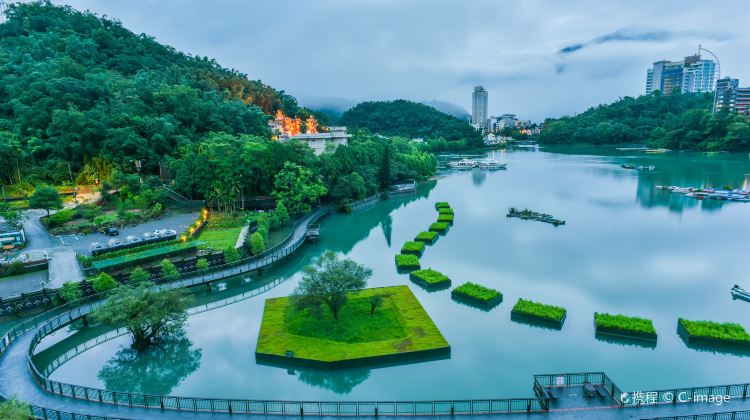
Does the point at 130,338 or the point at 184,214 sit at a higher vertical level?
the point at 184,214

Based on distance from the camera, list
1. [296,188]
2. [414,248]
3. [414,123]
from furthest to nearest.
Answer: [414,123], [296,188], [414,248]

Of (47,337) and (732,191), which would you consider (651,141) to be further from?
(47,337)

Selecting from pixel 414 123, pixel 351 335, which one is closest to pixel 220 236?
pixel 351 335

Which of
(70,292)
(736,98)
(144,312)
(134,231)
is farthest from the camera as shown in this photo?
(736,98)

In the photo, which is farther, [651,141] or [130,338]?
[651,141]

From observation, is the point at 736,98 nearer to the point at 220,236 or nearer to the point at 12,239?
the point at 220,236

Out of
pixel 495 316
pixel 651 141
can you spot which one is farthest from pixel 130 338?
pixel 651 141

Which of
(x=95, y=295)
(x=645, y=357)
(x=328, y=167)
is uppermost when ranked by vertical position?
(x=328, y=167)
